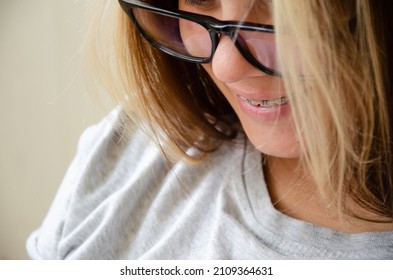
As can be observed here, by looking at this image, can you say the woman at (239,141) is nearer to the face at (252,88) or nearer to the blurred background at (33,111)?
the face at (252,88)

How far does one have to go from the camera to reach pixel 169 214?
643mm

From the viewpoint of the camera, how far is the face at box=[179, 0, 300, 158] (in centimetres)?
43

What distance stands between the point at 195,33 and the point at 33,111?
21.9 inches

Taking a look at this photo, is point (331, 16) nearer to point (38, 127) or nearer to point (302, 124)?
point (302, 124)

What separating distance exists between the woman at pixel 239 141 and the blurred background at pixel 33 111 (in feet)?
0.61

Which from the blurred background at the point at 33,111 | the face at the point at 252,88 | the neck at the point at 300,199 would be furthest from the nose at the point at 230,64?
the blurred background at the point at 33,111

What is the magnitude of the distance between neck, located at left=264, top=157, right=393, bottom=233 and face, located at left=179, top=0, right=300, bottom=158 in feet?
0.18

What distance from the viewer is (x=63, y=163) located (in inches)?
38.2

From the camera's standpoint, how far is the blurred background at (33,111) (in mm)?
871

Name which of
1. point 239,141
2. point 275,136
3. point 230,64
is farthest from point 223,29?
point 239,141

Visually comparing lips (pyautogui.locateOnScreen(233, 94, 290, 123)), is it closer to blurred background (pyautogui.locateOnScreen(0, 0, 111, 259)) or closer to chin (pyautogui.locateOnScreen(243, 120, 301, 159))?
chin (pyautogui.locateOnScreen(243, 120, 301, 159))

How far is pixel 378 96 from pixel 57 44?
24.2 inches
